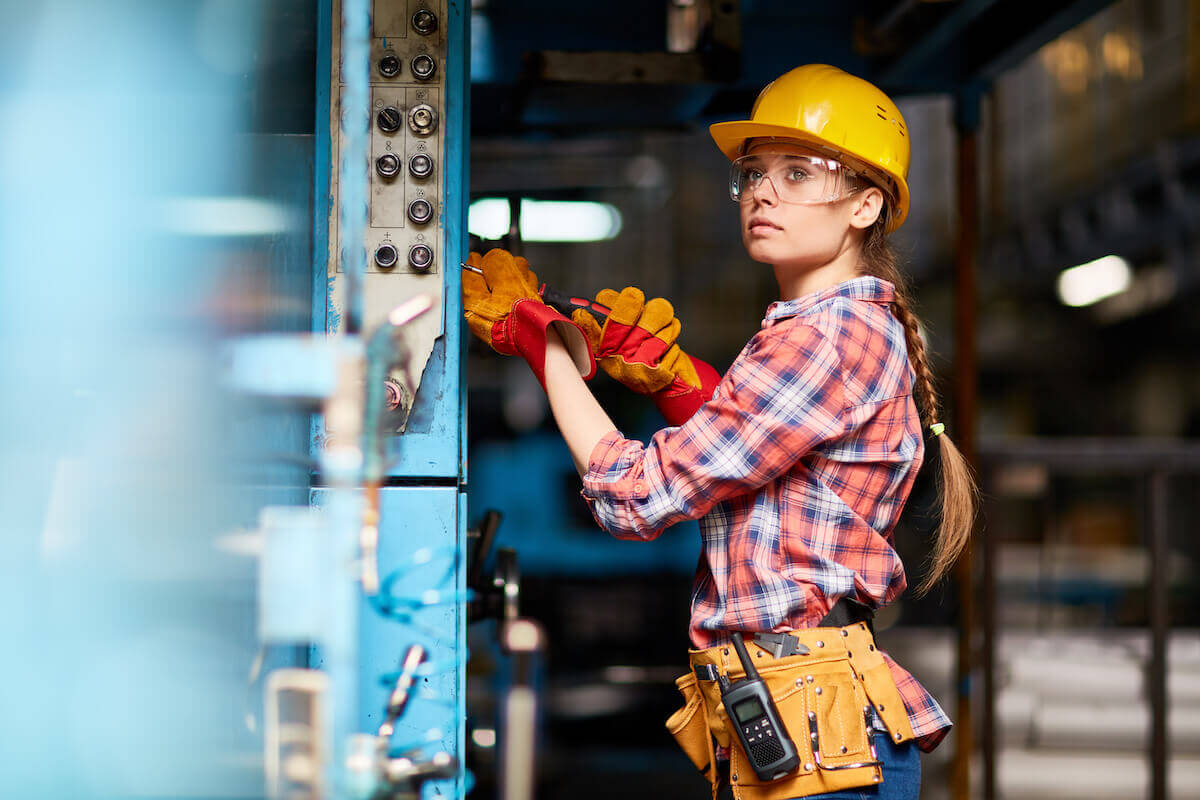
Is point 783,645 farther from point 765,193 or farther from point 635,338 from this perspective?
point 765,193

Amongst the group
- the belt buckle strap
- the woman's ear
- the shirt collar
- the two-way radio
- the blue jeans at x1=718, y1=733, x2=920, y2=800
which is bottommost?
the blue jeans at x1=718, y1=733, x2=920, y2=800

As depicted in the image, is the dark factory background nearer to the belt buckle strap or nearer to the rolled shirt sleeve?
the rolled shirt sleeve

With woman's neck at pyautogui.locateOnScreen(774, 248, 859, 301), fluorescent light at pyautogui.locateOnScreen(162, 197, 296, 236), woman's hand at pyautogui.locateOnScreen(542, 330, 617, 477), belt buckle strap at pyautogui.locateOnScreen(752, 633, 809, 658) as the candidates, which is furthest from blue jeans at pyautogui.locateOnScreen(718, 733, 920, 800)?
fluorescent light at pyautogui.locateOnScreen(162, 197, 296, 236)

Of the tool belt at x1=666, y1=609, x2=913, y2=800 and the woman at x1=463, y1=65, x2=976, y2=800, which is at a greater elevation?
the woman at x1=463, y1=65, x2=976, y2=800

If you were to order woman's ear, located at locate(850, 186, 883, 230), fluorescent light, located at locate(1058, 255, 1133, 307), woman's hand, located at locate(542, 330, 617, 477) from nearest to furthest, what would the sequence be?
woman's hand, located at locate(542, 330, 617, 477), woman's ear, located at locate(850, 186, 883, 230), fluorescent light, located at locate(1058, 255, 1133, 307)

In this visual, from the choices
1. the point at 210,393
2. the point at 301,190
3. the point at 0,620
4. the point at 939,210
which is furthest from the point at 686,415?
the point at 939,210

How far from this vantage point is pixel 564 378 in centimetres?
162

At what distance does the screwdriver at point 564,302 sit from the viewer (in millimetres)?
1752

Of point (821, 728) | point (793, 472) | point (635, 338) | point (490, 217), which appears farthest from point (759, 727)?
point (490, 217)

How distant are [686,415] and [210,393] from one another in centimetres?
88

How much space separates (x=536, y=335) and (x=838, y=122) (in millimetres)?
573

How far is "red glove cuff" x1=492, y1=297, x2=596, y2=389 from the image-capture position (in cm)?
162

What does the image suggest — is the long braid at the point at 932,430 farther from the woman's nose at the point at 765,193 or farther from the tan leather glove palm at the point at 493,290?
the tan leather glove palm at the point at 493,290

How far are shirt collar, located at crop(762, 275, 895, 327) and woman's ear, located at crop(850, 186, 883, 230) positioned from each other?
0.10m
